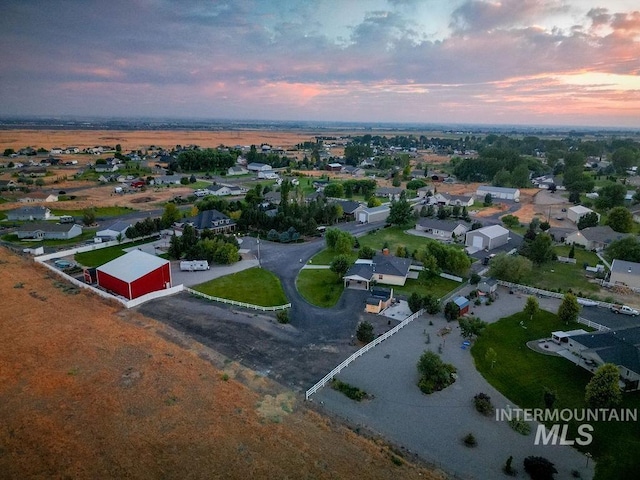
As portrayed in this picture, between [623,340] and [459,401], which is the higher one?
[623,340]

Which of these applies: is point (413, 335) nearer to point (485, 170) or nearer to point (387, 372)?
point (387, 372)

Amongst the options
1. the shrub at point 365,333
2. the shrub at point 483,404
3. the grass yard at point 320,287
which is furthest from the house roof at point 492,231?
the shrub at point 483,404

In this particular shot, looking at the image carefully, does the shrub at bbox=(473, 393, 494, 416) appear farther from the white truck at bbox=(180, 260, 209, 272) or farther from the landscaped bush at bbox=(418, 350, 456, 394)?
the white truck at bbox=(180, 260, 209, 272)

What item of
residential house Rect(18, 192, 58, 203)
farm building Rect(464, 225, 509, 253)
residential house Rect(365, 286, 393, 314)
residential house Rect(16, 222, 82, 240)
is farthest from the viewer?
residential house Rect(18, 192, 58, 203)

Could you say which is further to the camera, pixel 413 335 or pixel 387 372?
pixel 413 335

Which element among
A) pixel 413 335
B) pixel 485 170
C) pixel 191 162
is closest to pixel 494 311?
pixel 413 335

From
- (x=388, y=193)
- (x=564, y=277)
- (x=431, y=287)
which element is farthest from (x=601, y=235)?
(x=388, y=193)

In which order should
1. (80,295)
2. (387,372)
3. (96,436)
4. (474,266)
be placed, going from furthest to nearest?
(474,266), (80,295), (387,372), (96,436)

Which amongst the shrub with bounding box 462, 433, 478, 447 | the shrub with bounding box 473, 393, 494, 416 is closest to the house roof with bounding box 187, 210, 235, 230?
the shrub with bounding box 473, 393, 494, 416
